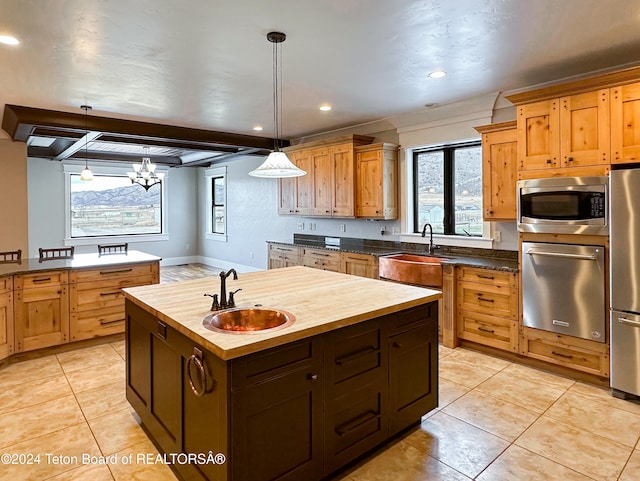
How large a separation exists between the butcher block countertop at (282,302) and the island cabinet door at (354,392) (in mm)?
120

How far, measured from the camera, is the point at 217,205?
31.2 feet

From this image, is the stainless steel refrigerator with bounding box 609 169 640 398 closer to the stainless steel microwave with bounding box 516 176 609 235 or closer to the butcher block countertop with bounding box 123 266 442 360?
the stainless steel microwave with bounding box 516 176 609 235

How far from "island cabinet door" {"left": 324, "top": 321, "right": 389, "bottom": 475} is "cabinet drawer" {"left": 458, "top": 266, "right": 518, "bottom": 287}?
1.92 metres

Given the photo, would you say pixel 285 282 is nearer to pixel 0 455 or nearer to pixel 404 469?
pixel 404 469

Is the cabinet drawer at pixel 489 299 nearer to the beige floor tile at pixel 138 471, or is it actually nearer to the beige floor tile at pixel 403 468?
the beige floor tile at pixel 403 468

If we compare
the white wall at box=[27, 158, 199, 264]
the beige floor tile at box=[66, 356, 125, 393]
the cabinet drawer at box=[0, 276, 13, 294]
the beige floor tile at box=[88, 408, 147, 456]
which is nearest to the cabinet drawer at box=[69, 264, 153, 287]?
the cabinet drawer at box=[0, 276, 13, 294]

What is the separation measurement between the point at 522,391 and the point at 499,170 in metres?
2.03

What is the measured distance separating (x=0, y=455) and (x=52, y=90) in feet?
10.5

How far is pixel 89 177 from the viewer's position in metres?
5.40

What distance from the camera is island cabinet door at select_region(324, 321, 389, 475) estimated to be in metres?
1.95

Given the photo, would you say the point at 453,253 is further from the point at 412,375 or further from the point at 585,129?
the point at 412,375

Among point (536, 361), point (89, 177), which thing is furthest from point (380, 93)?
point (89, 177)

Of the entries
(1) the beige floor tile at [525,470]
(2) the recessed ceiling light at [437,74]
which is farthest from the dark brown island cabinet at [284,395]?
(2) the recessed ceiling light at [437,74]

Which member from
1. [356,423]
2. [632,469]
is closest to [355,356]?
[356,423]
